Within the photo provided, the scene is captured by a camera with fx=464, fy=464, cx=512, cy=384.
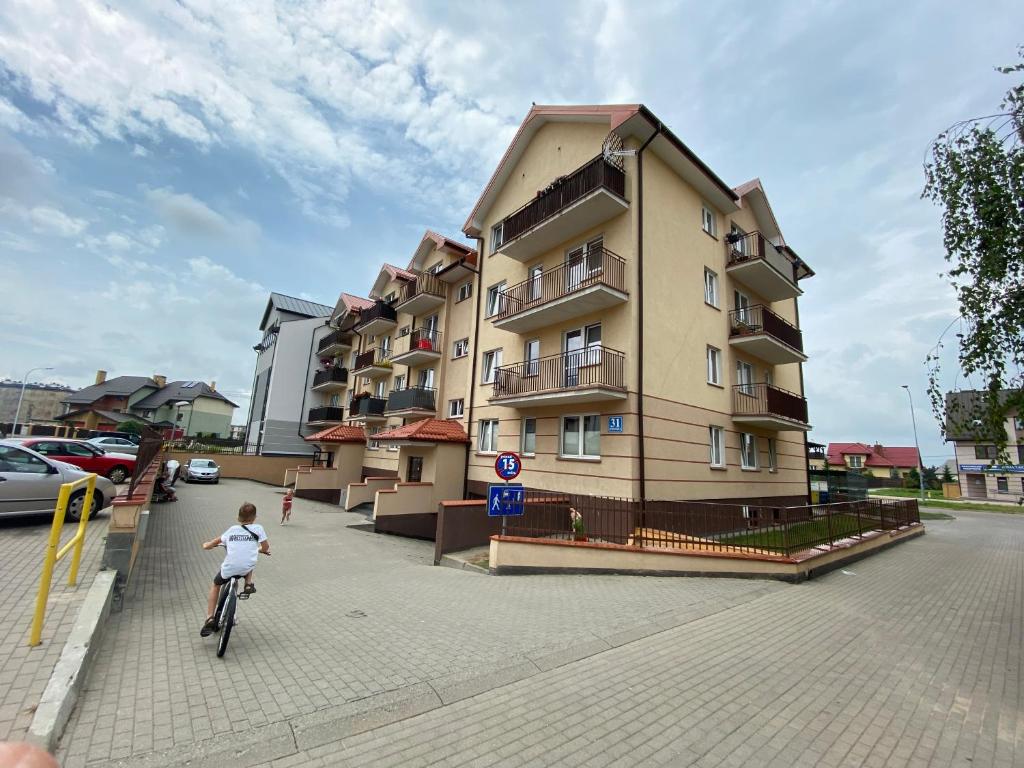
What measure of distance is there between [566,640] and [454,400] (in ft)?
47.5

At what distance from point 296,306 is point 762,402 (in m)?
38.2

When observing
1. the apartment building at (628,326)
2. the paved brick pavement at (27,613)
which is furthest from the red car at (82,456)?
the apartment building at (628,326)

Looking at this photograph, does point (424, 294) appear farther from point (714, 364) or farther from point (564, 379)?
point (714, 364)

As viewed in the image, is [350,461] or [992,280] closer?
[992,280]

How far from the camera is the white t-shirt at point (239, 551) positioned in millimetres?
5207

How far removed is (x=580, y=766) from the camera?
10.9ft

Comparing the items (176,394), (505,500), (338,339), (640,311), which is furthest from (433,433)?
(176,394)

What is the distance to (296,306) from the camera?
135ft

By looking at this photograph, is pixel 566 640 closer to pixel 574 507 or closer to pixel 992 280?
pixel 574 507

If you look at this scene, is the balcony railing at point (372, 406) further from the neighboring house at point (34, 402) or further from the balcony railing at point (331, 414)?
the neighboring house at point (34, 402)

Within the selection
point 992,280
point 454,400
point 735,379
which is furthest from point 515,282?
point 992,280

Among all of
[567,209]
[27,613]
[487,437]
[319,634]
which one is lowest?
[319,634]

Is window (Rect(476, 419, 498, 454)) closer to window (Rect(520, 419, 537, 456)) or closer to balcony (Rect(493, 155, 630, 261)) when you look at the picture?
window (Rect(520, 419, 537, 456))

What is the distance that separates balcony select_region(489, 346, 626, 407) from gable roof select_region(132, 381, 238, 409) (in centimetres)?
5423
